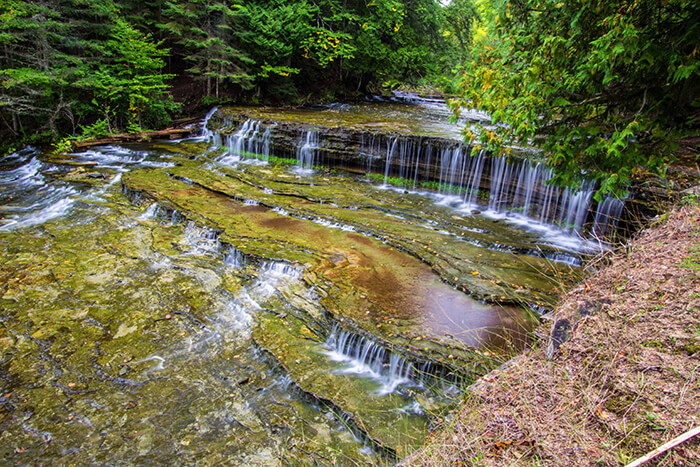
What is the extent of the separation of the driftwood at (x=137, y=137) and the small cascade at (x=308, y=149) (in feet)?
20.5

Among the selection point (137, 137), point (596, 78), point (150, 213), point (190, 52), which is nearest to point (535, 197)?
point (596, 78)

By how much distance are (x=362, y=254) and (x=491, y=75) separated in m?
3.69

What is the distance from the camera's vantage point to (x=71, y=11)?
1279 centimetres

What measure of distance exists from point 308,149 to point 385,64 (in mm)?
9589

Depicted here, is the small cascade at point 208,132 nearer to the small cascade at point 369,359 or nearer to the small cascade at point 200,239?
the small cascade at point 200,239

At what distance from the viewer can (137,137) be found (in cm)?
1469

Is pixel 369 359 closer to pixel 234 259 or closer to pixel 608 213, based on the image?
pixel 234 259

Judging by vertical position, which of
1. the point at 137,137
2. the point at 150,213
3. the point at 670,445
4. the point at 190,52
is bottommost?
the point at 150,213

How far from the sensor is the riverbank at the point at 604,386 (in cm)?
210

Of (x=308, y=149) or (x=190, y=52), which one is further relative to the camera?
(x=190, y=52)

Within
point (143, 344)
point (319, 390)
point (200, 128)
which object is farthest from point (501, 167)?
point (200, 128)

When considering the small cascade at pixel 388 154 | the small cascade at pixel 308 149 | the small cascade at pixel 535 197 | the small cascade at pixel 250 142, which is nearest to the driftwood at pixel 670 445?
the small cascade at pixel 535 197

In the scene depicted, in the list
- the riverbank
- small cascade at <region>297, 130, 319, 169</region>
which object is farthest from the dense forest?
small cascade at <region>297, 130, 319, 169</region>

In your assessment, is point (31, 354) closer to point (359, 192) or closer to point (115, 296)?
point (115, 296)
